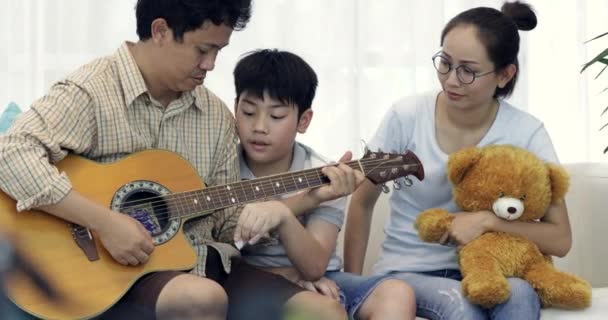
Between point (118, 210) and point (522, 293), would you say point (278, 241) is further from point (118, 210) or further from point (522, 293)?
point (522, 293)

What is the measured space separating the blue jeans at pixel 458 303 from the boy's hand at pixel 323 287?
16 cm

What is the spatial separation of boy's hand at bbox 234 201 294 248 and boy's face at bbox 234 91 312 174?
16cm

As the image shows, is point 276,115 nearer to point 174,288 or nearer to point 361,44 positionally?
point 174,288

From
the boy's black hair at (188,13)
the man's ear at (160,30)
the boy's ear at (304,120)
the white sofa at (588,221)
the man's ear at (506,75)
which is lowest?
the white sofa at (588,221)

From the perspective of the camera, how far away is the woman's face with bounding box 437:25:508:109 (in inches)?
80.8

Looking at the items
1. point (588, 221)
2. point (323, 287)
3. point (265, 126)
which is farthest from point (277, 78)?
point (588, 221)

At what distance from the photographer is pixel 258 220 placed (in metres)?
1.85

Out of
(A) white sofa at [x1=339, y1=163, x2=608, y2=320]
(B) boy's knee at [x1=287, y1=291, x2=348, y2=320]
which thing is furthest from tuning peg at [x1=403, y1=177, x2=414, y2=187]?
(A) white sofa at [x1=339, y1=163, x2=608, y2=320]

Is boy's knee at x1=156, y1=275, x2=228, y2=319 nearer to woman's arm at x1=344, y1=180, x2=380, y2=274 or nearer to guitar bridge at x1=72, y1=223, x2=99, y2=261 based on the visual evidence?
guitar bridge at x1=72, y1=223, x2=99, y2=261

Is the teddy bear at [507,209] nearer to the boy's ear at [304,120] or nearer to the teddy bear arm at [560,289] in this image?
the teddy bear arm at [560,289]

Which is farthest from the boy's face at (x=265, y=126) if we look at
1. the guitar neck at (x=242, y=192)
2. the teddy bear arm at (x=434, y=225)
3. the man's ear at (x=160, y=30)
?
the teddy bear arm at (x=434, y=225)

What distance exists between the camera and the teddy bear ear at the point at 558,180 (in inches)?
79.3

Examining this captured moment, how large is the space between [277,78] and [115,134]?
36cm

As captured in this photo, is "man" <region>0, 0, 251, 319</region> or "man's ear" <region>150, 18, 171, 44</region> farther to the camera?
"man's ear" <region>150, 18, 171, 44</region>
